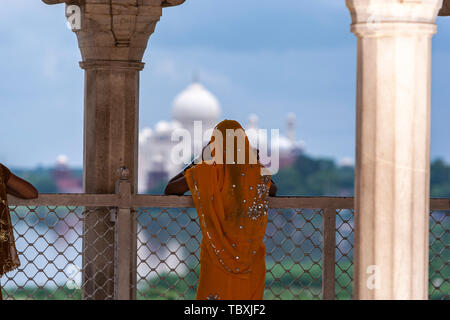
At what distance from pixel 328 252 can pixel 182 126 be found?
123 feet

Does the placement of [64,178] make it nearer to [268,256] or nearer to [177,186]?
[268,256]

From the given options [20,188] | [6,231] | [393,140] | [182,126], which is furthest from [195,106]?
[393,140]

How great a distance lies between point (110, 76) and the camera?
5.54 metres

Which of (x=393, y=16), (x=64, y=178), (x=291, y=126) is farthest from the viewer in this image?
(x=291, y=126)

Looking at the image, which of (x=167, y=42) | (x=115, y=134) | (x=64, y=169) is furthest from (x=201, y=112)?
(x=115, y=134)

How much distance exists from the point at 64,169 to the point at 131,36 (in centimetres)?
4867

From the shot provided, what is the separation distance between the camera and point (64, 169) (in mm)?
53312

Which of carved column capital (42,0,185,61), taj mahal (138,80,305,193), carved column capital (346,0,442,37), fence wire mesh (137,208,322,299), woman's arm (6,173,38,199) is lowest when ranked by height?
fence wire mesh (137,208,322,299)

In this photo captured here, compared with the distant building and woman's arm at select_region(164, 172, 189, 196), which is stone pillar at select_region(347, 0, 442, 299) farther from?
the distant building

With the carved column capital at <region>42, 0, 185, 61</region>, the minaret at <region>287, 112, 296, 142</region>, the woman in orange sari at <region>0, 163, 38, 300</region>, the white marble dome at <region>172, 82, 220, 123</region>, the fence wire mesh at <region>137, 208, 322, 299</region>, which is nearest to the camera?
the woman in orange sari at <region>0, 163, 38, 300</region>

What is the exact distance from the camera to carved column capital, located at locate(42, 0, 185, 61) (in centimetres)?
549

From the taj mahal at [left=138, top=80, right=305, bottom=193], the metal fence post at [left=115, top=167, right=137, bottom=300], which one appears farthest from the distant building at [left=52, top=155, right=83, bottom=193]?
the metal fence post at [left=115, top=167, right=137, bottom=300]

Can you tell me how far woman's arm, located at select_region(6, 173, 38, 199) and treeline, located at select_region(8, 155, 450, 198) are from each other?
139ft
